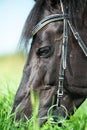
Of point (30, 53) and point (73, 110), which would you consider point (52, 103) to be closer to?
point (73, 110)

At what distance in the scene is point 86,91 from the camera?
4.71 metres

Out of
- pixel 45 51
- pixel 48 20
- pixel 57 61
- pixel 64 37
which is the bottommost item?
pixel 57 61

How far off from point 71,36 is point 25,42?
0.51 metres

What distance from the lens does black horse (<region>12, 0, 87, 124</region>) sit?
4.56 metres

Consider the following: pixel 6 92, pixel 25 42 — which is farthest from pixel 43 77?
pixel 6 92

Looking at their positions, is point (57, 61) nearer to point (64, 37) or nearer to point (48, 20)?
point (64, 37)

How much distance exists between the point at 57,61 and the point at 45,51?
6.6 inches

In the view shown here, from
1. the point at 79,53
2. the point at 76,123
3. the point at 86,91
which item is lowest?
the point at 76,123

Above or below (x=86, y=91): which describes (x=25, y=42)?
above

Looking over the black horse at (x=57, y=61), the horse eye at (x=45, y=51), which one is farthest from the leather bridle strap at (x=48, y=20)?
the horse eye at (x=45, y=51)

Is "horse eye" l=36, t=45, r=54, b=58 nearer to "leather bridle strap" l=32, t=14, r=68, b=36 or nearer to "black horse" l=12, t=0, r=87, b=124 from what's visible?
"black horse" l=12, t=0, r=87, b=124

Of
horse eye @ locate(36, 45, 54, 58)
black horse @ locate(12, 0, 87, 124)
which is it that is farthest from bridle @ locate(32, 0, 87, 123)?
horse eye @ locate(36, 45, 54, 58)

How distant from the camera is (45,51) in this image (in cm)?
464

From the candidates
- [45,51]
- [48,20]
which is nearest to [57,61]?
[45,51]
